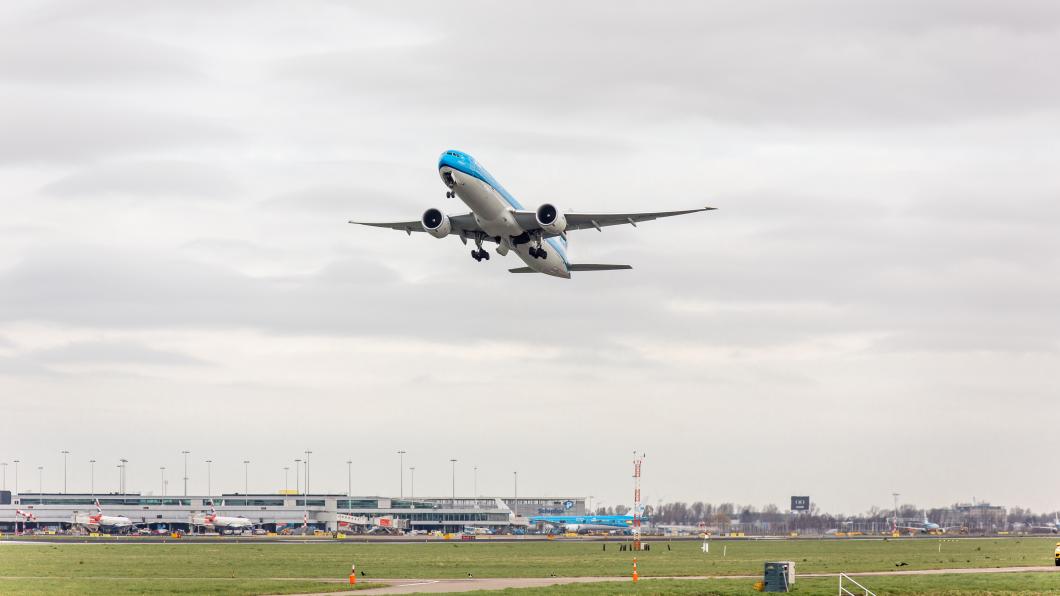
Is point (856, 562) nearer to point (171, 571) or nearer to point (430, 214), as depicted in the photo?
point (430, 214)

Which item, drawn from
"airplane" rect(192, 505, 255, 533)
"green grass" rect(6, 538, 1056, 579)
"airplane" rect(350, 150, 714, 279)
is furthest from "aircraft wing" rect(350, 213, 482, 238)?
"airplane" rect(192, 505, 255, 533)

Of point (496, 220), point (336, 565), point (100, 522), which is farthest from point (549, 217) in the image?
point (100, 522)

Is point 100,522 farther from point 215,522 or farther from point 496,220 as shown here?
point 496,220

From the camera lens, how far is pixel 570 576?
72688 millimetres

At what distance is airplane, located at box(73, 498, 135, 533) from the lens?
193 meters

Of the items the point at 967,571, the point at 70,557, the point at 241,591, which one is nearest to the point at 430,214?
the point at 241,591

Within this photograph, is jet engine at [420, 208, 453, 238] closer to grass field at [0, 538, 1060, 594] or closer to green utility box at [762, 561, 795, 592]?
grass field at [0, 538, 1060, 594]

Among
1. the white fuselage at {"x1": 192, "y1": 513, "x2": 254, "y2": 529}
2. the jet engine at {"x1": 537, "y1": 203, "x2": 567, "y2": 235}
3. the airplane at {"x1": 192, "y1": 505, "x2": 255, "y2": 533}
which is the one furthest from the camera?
the airplane at {"x1": 192, "y1": 505, "x2": 255, "y2": 533}

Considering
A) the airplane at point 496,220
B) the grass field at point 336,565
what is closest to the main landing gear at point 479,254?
Result: the airplane at point 496,220

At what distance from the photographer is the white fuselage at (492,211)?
68.4m

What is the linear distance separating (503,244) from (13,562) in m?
44.1

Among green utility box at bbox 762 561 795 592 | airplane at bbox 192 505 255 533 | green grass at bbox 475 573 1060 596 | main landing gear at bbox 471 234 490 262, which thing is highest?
main landing gear at bbox 471 234 490 262

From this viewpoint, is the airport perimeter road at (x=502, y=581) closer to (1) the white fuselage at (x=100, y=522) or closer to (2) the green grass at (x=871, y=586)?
(2) the green grass at (x=871, y=586)

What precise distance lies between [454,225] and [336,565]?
26.5 m
